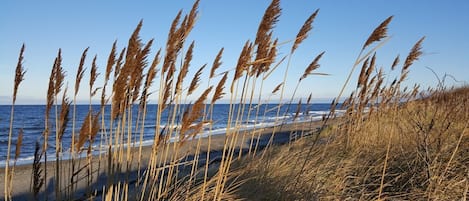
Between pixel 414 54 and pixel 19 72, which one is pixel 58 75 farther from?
pixel 414 54

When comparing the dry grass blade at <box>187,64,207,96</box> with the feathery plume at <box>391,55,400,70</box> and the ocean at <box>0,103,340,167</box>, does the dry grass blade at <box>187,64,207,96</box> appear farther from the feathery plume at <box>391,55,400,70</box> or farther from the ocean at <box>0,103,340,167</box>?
the feathery plume at <box>391,55,400,70</box>

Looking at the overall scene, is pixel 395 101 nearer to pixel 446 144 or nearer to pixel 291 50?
pixel 446 144

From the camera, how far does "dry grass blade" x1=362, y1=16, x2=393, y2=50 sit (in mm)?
2256

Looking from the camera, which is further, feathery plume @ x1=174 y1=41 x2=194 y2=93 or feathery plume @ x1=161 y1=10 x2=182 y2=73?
feathery plume @ x1=174 y1=41 x2=194 y2=93

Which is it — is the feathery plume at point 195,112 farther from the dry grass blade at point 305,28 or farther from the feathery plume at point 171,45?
the dry grass blade at point 305,28

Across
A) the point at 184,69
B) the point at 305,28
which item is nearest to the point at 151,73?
the point at 184,69

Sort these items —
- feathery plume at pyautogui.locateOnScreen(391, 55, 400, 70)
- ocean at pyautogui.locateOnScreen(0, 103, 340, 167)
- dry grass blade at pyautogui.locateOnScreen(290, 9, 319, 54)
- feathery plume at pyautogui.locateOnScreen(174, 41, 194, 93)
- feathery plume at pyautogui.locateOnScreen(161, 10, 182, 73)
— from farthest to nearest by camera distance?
1. feathery plume at pyautogui.locateOnScreen(391, 55, 400, 70)
2. ocean at pyautogui.locateOnScreen(0, 103, 340, 167)
3. dry grass blade at pyautogui.locateOnScreen(290, 9, 319, 54)
4. feathery plume at pyautogui.locateOnScreen(174, 41, 194, 93)
5. feathery plume at pyautogui.locateOnScreen(161, 10, 182, 73)

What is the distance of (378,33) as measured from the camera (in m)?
2.26

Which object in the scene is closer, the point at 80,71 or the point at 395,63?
the point at 80,71

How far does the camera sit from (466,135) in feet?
13.3

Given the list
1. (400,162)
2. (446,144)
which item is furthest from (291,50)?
(446,144)

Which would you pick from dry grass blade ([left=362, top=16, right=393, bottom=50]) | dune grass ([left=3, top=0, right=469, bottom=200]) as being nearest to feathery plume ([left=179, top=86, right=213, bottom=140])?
dune grass ([left=3, top=0, right=469, bottom=200])

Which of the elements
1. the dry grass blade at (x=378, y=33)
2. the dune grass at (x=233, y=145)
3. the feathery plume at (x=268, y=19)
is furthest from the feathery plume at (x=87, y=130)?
the dry grass blade at (x=378, y=33)

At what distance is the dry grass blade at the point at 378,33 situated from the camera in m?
2.26
